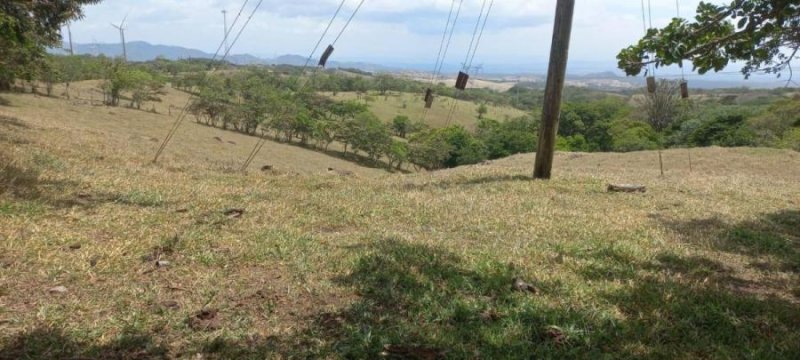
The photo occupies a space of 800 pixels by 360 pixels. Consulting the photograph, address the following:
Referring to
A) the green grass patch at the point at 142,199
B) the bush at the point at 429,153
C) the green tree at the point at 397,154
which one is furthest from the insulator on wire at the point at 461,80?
the bush at the point at 429,153

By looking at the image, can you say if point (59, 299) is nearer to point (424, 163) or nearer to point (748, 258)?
point (748, 258)

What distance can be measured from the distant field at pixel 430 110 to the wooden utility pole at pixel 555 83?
10349 centimetres

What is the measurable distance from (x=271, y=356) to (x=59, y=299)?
6.89ft

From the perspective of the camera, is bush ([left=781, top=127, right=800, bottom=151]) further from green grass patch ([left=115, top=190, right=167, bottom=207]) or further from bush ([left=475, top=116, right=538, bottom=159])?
green grass patch ([left=115, top=190, right=167, bottom=207])

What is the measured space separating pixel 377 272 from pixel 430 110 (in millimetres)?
129793

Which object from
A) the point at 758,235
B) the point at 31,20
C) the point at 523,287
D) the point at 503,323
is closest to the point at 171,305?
the point at 503,323

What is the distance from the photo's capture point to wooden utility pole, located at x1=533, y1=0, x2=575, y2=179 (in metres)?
12.0

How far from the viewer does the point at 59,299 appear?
463 cm

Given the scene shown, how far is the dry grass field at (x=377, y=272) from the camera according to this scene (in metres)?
4.15

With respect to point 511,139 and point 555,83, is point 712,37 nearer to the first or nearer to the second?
point 555,83

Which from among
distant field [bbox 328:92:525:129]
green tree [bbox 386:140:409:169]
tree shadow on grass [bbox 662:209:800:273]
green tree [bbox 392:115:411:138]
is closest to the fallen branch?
tree shadow on grass [bbox 662:209:800:273]

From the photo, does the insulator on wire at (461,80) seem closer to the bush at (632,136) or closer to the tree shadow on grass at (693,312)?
the tree shadow on grass at (693,312)

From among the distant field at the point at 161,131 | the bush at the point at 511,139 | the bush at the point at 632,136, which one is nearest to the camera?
the distant field at the point at 161,131

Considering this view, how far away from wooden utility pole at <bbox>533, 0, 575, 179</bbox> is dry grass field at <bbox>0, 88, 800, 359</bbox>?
2289 mm
